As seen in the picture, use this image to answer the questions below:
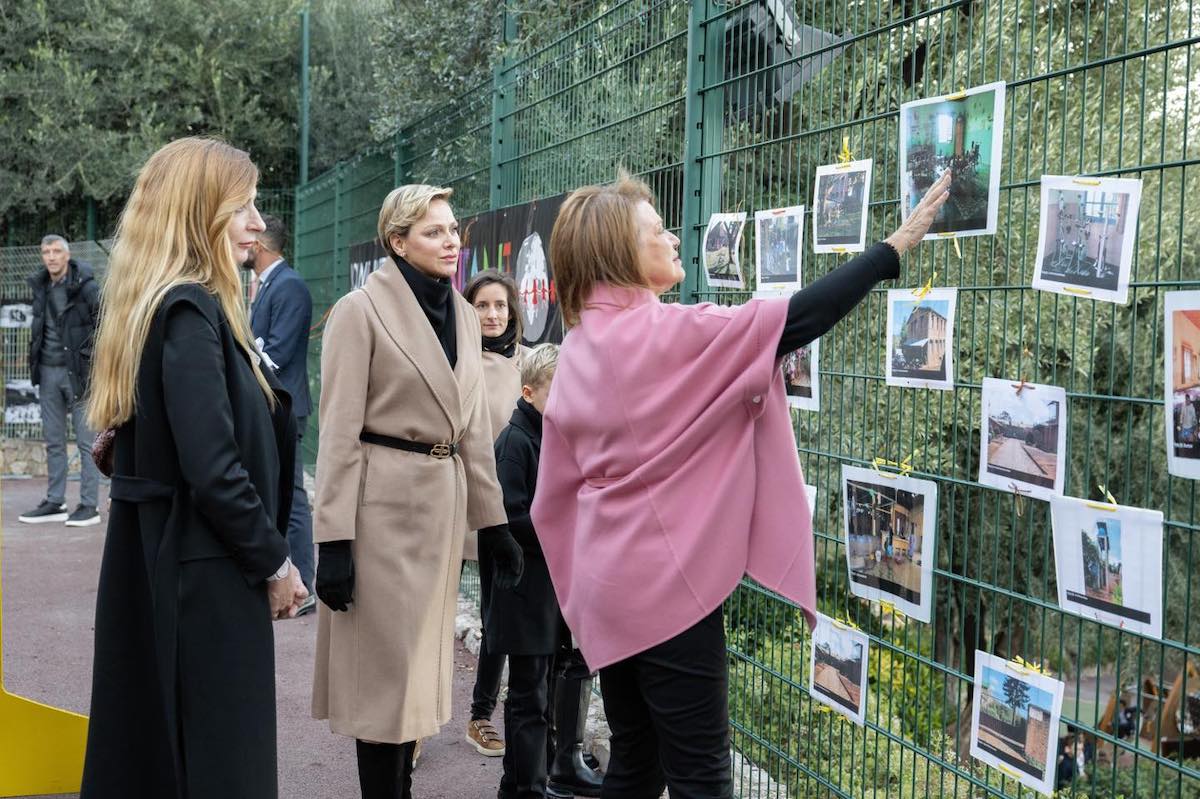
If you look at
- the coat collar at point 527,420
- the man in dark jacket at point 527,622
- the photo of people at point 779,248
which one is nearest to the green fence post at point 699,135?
the photo of people at point 779,248

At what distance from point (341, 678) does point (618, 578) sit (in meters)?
1.54

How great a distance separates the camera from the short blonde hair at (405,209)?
4.25m

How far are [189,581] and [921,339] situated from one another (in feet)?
6.56

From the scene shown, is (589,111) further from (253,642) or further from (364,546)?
(253,642)

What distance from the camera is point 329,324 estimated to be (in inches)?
166

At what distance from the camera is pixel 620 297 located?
310cm

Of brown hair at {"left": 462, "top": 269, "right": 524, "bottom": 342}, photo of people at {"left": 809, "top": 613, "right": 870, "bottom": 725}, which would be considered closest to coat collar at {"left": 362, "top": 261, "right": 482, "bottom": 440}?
brown hair at {"left": 462, "top": 269, "right": 524, "bottom": 342}

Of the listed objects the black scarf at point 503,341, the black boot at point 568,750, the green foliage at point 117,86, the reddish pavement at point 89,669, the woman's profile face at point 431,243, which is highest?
the green foliage at point 117,86

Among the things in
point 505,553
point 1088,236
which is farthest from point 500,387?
point 1088,236

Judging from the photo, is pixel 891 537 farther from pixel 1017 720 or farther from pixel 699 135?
pixel 699 135

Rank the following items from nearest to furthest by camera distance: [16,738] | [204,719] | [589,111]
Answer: [204,719] → [16,738] → [589,111]

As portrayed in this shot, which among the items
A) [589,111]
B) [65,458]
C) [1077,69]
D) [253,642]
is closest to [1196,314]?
[1077,69]

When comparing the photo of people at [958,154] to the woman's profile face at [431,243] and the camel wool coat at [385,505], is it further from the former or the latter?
the camel wool coat at [385,505]

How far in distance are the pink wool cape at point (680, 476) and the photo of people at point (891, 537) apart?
1.85 ft
